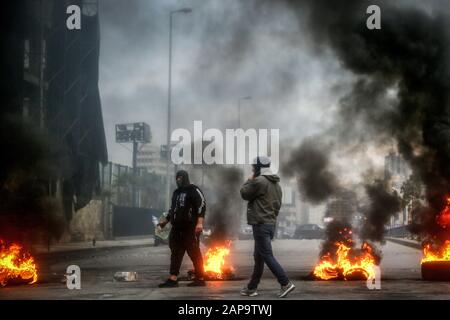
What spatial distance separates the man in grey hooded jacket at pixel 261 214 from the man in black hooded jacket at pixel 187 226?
139 cm

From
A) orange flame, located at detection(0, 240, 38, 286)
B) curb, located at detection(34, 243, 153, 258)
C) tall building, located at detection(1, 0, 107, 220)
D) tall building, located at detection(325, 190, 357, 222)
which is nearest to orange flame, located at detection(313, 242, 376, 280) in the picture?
tall building, located at detection(325, 190, 357, 222)

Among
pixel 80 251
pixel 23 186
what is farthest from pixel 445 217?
pixel 80 251

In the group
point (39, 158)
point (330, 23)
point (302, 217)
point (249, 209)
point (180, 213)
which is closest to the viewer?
point (249, 209)

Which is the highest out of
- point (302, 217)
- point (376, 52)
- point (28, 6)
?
point (28, 6)

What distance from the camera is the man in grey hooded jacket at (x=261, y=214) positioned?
8117 mm

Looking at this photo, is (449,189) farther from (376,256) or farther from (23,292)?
(23,292)

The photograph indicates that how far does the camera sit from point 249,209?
27.1 ft

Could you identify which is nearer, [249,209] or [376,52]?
[249,209]

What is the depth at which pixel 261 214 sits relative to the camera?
26.9ft

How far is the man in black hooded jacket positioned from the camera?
9484mm

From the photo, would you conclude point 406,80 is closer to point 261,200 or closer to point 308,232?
point 261,200

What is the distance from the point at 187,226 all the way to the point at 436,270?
3.96 metres
